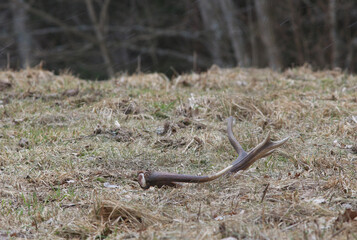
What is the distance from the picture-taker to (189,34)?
1542 cm

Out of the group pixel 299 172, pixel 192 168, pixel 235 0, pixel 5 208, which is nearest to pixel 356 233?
pixel 299 172

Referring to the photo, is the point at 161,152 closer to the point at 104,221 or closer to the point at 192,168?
the point at 192,168

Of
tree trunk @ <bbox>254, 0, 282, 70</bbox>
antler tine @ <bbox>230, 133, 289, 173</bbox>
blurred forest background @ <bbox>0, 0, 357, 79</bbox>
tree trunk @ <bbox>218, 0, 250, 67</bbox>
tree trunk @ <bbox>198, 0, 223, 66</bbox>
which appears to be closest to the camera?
antler tine @ <bbox>230, 133, 289, 173</bbox>

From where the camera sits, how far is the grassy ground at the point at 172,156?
272 centimetres

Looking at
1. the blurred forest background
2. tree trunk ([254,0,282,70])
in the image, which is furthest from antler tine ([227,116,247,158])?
tree trunk ([254,0,282,70])

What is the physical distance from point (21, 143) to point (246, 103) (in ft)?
7.48

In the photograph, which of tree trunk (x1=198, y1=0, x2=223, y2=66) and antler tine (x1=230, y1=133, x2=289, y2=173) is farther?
tree trunk (x1=198, y1=0, x2=223, y2=66)

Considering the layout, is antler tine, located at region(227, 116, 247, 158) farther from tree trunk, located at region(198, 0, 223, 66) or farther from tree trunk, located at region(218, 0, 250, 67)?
tree trunk, located at region(198, 0, 223, 66)

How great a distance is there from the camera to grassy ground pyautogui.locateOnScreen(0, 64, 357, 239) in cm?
272

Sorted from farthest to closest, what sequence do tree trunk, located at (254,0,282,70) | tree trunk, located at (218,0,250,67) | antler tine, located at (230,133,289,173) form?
tree trunk, located at (218,0,250,67)
tree trunk, located at (254,0,282,70)
antler tine, located at (230,133,289,173)

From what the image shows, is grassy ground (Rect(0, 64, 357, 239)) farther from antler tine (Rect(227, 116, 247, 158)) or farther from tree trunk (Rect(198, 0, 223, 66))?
tree trunk (Rect(198, 0, 223, 66))

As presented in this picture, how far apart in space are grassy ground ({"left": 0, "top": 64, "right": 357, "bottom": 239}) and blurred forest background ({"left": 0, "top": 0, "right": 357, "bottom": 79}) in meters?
3.76

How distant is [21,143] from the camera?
4320mm

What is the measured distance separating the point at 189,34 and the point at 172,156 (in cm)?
1175
